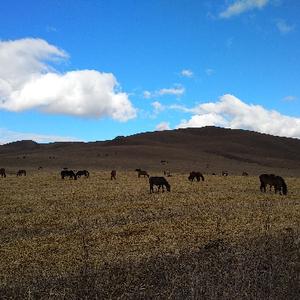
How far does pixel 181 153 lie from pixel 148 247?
287 feet

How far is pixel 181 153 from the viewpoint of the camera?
101 metres

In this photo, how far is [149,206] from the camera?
22734mm

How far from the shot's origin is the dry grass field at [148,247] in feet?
26.1

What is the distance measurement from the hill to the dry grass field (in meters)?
44.1

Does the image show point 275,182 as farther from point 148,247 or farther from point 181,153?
point 181,153

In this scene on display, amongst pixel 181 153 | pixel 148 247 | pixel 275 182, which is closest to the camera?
pixel 148 247

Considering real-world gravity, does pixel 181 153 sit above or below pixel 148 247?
above

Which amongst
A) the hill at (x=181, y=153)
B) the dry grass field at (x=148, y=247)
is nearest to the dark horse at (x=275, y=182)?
the dry grass field at (x=148, y=247)

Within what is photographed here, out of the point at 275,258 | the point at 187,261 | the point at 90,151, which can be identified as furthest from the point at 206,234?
the point at 90,151

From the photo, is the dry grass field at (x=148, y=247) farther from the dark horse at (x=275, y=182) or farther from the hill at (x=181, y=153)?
the hill at (x=181, y=153)

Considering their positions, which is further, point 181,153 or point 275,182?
point 181,153

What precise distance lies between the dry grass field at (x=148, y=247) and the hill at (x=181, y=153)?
4412cm

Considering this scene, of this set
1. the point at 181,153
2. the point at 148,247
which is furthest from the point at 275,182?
the point at 181,153

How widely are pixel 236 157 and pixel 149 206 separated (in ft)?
272
